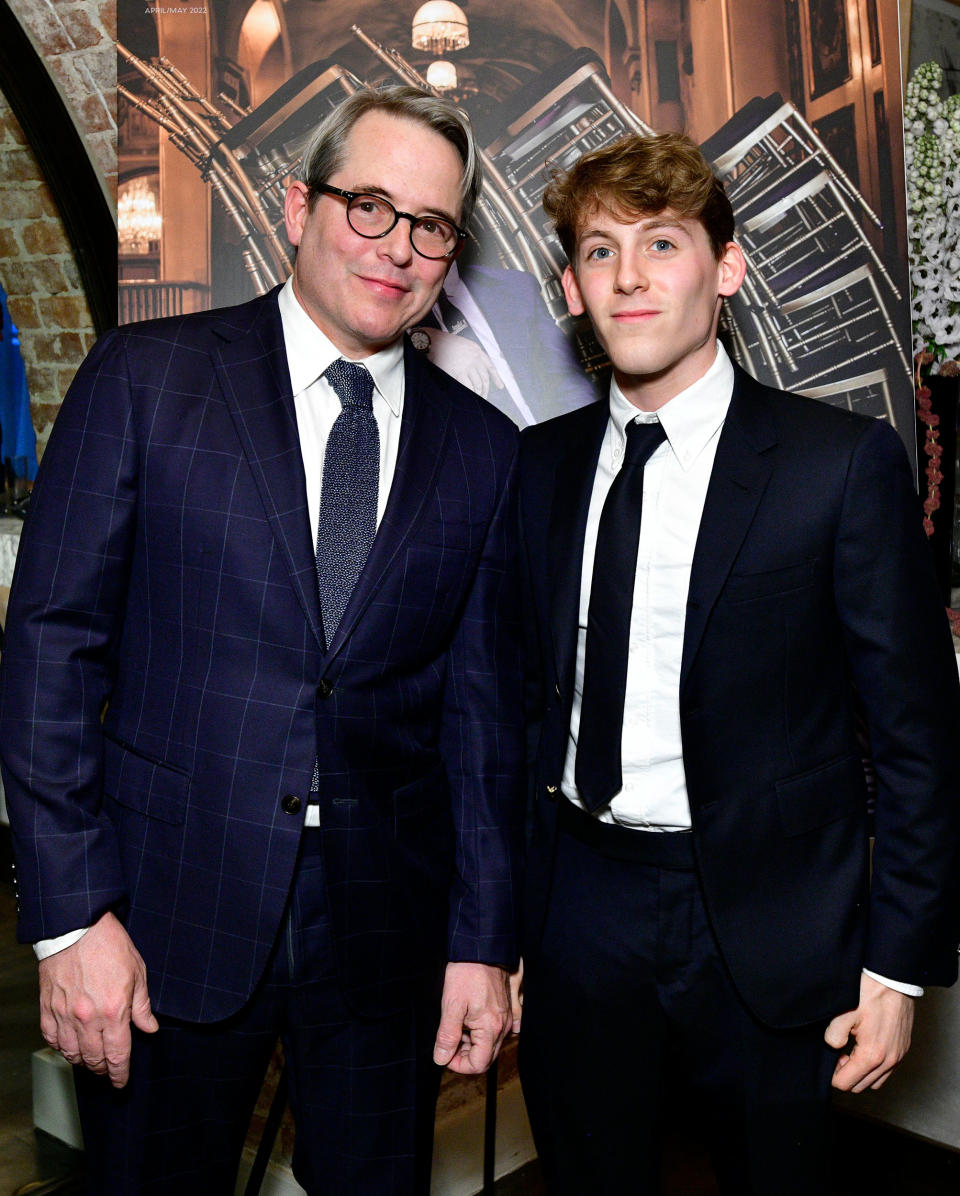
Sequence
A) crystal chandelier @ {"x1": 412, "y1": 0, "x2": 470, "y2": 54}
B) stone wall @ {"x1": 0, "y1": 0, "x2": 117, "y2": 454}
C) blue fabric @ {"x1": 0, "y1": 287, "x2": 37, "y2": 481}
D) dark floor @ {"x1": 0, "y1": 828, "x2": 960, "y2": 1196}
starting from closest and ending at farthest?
crystal chandelier @ {"x1": 412, "y1": 0, "x2": 470, "y2": 54}
dark floor @ {"x1": 0, "y1": 828, "x2": 960, "y2": 1196}
stone wall @ {"x1": 0, "y1": 0, "x2": 117, "y2": 454}
blue fabric @ {"x1": 0, "y1": 287, "x2": 37, "y2": 481}

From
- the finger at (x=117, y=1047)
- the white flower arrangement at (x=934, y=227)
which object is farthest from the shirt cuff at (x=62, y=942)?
the white flower arrangement at (x=934, y=227)

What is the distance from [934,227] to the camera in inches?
103

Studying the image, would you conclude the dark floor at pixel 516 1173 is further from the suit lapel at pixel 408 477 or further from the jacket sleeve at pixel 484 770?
the suit lapel at pixel 408 477

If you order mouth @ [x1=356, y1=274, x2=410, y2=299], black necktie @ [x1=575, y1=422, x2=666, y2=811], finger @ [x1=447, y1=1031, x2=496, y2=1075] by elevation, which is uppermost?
mouth @ [x1=356, y1=274, x2=410, y2=299]

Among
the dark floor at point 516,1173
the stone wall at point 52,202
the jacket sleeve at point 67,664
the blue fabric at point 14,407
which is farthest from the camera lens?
the blue fabric at point 14,407

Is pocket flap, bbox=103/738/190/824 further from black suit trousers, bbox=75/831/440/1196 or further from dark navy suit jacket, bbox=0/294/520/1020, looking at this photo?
black suit trousers, bbox=75/831/440/1196

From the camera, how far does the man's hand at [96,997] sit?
144 centimetres

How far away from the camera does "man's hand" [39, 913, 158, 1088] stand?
1443 millimetres

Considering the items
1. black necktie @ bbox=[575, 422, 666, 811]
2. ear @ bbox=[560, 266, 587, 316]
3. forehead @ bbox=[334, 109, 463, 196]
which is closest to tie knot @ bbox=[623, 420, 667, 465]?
black necktie @ bbox=[575, 422, 666, 811]

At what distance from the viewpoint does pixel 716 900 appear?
61.9 inches

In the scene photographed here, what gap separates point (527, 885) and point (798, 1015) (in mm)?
431

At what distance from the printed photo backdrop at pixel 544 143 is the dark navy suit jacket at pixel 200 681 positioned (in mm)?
629

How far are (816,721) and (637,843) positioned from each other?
30 centimetres

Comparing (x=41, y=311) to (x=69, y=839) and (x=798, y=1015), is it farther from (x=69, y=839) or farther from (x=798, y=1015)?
(x=798, y=1015)
